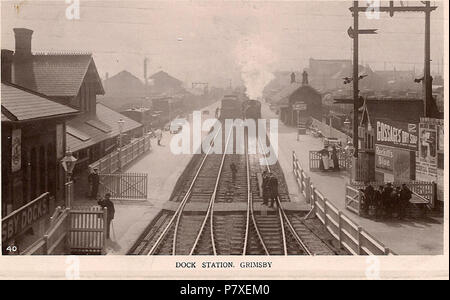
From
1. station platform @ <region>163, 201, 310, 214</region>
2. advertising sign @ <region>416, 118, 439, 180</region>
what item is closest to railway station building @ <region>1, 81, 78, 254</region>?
station platform @ <region>163, 201, 310, 214</region>

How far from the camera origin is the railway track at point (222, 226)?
1227cm

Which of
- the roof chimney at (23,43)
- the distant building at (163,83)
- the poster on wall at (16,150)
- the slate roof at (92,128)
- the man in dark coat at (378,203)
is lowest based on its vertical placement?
the man in dark coat at (378,203)

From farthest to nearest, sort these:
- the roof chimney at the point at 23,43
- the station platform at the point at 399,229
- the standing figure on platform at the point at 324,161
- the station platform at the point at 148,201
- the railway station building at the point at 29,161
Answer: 1. the standing figure on platform at the point at 324,161
2. the roof chimney at the point at 23,43
3. the station platform at the point at 148,201
4. the station platform at the point at 399,229
5. the railway station building at the point at 29,161

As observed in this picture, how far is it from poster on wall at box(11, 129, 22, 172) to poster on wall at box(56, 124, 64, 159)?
3042 mm

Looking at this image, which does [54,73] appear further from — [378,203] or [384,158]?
[378,203]

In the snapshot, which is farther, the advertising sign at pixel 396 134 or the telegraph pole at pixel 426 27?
the advertising sign at pixel 396 134

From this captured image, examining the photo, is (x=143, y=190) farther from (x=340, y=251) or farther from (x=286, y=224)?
(x=340, y=251)

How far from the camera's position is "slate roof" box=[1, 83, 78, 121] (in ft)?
37.7

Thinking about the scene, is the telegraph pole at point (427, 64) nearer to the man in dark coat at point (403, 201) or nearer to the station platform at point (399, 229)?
the man in dark coat at point (403, 201)

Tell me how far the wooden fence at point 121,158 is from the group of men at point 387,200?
33.4 ft

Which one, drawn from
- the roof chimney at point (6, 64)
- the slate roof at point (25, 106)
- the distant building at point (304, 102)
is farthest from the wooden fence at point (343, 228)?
the distant building at point (304, 102)

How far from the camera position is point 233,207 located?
16.5 m

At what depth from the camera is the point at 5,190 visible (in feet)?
37.7

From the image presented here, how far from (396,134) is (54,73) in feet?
46.5
